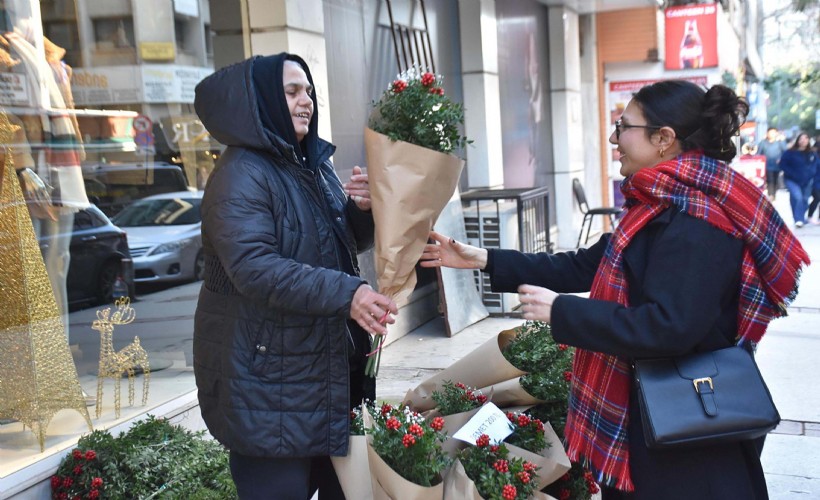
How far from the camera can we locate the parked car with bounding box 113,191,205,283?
15.5 feet

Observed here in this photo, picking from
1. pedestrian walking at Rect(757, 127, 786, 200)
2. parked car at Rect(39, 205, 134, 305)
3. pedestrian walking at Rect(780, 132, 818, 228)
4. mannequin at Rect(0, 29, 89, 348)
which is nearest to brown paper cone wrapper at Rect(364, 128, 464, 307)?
mannequin at Rect(0, 29, 89, 348)

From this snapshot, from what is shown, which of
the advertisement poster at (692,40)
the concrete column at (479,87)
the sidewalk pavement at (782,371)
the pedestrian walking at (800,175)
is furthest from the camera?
the pedestrian walking at (800,175)

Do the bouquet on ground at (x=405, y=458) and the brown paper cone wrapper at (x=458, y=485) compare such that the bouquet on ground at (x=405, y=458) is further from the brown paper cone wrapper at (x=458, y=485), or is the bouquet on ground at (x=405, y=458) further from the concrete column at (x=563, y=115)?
the concrete column at (x=563, y=115)

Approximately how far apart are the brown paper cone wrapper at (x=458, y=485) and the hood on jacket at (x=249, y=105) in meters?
1.07

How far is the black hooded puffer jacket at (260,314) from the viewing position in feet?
7.93

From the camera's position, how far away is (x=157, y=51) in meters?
5.05

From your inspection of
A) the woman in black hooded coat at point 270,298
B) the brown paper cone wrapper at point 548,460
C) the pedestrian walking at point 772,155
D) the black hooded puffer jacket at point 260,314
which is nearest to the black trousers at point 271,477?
the woman in black hooded coat at point 270,298

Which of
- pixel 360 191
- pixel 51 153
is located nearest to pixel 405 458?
pixel 360 191

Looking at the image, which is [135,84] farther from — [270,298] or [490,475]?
[490,475]

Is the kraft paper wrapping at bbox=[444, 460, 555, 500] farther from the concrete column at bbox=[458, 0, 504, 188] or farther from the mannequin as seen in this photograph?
the concrete column at bbox=[458, 0, 504, 188]

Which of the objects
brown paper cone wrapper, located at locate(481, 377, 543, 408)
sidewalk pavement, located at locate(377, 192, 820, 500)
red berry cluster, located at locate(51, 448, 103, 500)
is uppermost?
brown paper cone wrapper, located at locate(481, 377, 543, 408)

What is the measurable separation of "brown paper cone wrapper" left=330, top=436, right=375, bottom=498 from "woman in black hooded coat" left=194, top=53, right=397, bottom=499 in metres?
0.05

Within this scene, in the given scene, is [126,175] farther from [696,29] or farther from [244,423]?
[696,29]

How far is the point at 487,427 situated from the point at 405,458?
40 centimetres
